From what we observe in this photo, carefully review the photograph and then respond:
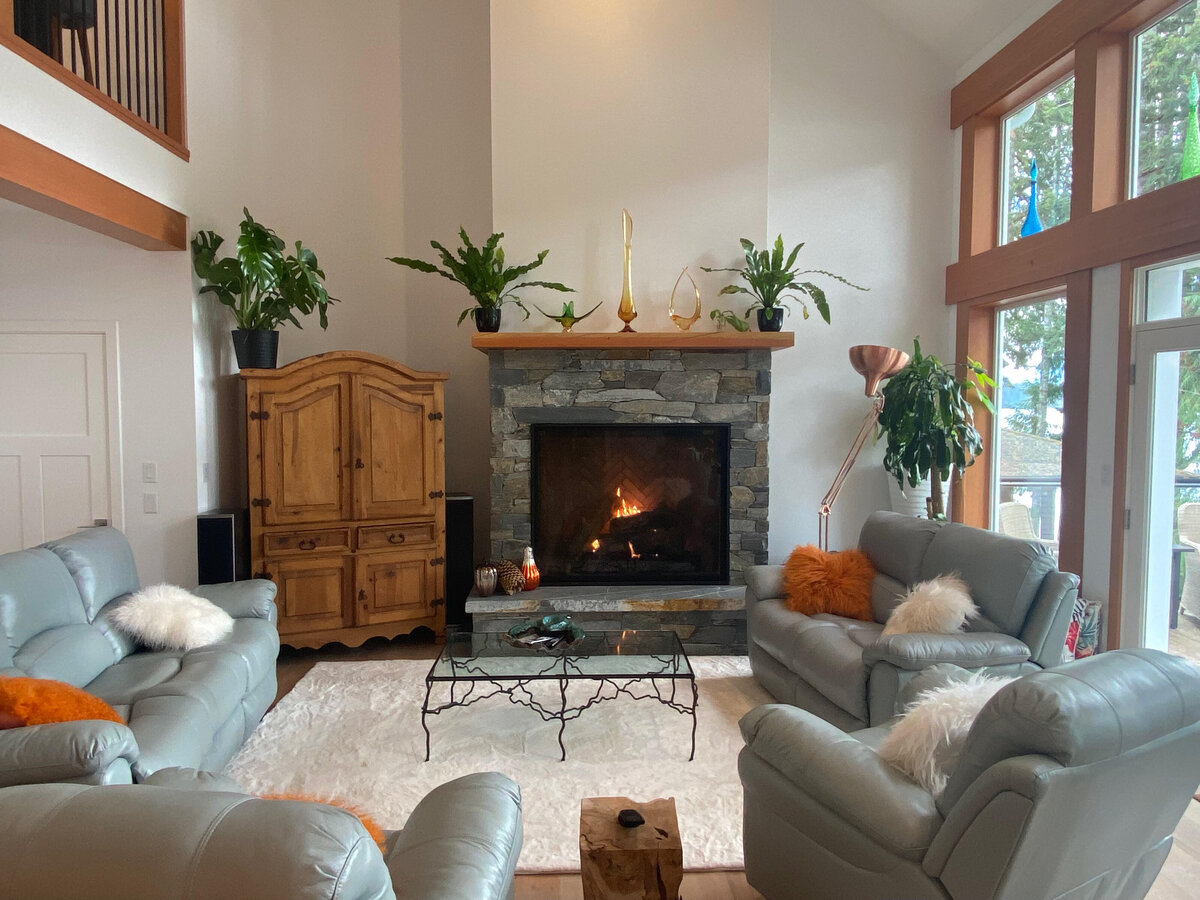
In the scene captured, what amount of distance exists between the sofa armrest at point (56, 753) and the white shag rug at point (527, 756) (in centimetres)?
132

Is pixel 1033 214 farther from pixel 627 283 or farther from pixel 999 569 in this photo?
pixel 999 569

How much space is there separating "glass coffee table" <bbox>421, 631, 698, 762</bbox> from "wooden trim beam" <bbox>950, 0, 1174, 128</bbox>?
3795 millimetres

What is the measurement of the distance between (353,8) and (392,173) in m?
1.15

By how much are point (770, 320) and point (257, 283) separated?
3.07 meters

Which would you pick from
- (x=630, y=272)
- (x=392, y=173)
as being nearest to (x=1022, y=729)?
(x=630, y=272)

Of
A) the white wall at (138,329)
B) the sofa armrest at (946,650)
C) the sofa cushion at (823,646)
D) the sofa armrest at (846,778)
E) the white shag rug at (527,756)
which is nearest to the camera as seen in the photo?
the sofa armrest at (846,778)

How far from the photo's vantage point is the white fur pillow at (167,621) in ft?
10.5

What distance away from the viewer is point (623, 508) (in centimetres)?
503

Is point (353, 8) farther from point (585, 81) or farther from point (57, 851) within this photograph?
point (57, 851)

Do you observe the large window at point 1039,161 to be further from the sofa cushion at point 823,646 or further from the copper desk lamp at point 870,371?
the sofa cushion at point 823,646

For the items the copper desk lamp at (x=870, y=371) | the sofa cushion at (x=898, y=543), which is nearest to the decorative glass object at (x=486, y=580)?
the copper desk lamp at (x=870, y=371)

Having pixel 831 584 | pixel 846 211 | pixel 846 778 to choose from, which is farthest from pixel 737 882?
pixel 846 211

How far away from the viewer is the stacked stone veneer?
484 cm

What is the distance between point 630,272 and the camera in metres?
4.86
